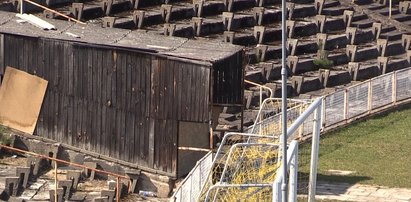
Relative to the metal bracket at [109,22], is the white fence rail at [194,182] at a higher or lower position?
lower

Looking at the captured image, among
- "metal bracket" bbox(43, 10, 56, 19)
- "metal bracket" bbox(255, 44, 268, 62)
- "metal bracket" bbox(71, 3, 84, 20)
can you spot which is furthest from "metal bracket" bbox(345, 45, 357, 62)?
"metal bracket" bbox(43, 10, 56, 19)

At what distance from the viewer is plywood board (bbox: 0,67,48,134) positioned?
28734 mm

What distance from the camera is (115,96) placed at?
27.7m

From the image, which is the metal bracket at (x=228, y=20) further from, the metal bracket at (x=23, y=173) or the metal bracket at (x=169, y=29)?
the metal bracket at (x=23, y=173)

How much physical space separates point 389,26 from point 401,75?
8.33 m

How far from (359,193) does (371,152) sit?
137 inches

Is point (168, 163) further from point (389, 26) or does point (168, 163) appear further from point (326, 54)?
point (389, 26)

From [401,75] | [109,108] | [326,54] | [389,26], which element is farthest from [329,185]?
[389,26]

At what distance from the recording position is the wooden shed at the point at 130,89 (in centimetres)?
2692

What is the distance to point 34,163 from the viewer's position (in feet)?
91.1

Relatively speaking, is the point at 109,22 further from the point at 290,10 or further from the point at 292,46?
the point at 290,10

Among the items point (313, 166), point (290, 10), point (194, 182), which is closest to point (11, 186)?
point (194, 182)

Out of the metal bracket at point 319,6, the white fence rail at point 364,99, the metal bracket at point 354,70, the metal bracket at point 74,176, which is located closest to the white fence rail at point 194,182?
the metal bracket at point 74,176

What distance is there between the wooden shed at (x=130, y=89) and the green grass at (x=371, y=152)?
2984 millimetres
